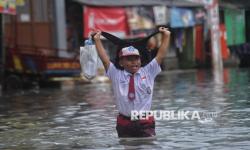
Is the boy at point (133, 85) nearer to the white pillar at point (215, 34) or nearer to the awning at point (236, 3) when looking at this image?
the white pillar at point (215, 34)

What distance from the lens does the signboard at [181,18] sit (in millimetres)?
33969

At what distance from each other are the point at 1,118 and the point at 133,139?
6.01m

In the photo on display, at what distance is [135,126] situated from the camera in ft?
29.4

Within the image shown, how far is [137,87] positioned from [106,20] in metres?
21.1

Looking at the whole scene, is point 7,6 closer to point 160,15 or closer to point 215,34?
point 160,15

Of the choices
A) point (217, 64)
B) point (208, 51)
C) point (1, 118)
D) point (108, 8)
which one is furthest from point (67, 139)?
point (208, 51)


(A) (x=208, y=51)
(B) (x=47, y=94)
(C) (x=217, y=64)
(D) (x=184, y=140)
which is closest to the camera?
(D) (x=184, y=140)

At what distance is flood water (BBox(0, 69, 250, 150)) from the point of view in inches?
382

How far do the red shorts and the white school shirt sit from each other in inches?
4.4

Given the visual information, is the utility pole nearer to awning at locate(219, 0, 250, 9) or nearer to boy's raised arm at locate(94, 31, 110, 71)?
awning at locate(219, 0, 250, 9)

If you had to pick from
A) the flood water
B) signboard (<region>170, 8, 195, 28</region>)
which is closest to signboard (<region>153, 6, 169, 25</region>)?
signboard (<region>170, 8, 195, 28</region>)

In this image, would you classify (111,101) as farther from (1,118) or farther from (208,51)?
(208,51)

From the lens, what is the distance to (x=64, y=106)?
16.9m

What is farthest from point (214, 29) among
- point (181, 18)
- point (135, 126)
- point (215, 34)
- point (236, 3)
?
point (135, 126)
